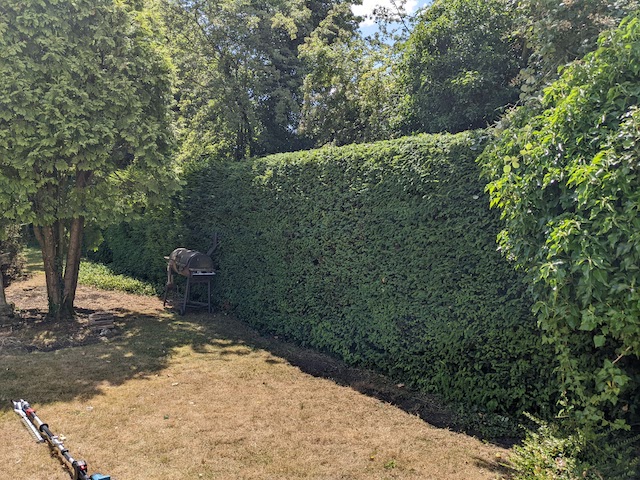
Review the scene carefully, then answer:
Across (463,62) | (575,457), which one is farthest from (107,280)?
(575,457)

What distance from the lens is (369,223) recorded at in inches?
238

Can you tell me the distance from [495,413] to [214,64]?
10518 mm

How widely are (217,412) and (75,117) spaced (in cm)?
497

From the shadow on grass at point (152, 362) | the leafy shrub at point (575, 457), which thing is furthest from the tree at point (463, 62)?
the leafy shrub at point (575, 457)

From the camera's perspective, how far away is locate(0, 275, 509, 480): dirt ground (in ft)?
12.5

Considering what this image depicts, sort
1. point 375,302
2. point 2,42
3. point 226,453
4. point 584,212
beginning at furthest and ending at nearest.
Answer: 1. point 2,42
2. point 375,302
3. point 226,453
4. point 584,212

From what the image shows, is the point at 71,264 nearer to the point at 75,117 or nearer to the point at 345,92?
the point at 75,117

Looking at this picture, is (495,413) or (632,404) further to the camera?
(495,413)

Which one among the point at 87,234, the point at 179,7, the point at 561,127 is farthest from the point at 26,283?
the point at 561,127

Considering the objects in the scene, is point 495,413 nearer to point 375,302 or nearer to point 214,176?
point 375,302

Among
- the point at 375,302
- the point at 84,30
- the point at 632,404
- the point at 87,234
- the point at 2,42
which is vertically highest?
the point at 84,30

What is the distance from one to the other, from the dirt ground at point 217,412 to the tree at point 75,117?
6.65 feet

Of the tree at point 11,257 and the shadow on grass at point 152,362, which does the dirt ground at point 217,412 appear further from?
the tree at point 11,257

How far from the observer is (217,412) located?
4.83 metres
